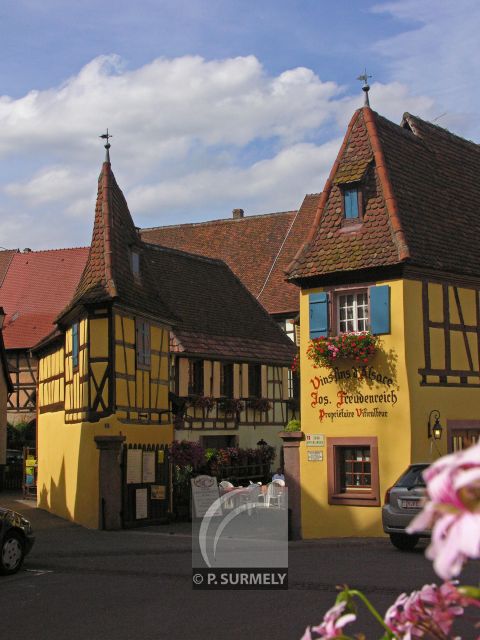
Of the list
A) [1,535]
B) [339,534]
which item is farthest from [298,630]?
[339,534]

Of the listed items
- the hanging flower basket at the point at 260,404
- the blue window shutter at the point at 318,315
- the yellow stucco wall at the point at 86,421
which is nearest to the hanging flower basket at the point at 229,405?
the hanging flower basket at the point at 260,404

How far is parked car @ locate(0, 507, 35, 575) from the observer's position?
13773 mm

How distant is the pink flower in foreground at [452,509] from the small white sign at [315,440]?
741 inches

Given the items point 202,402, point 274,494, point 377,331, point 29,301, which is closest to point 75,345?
point 274,494

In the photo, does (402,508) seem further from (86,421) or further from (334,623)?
(334,623)

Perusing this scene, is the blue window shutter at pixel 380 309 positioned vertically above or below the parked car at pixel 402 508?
above

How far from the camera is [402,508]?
53.7 ft

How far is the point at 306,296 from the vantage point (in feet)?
69.2

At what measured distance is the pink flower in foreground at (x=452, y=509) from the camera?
1680 mm

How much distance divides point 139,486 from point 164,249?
52.6ft

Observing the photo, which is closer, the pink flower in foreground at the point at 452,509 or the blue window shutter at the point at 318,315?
the pink flower in foreground at the point at 452,509

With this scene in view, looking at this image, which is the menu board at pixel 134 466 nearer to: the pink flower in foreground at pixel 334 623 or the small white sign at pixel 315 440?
the small white sign at pixel 315 440

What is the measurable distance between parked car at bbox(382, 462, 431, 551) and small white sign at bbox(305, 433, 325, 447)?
3662mm

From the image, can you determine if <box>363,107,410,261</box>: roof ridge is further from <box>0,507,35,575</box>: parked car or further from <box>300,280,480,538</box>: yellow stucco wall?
<box>0,507,35,575</box>: parked car
